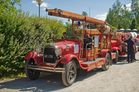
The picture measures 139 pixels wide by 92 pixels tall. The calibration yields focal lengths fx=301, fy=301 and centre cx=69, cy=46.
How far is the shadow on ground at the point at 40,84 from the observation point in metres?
11.1

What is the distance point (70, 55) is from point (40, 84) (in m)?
1.66

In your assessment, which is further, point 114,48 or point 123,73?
point 114,48

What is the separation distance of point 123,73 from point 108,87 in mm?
3451

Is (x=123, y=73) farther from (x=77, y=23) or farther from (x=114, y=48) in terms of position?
(x=114, y=48)

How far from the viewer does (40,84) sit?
1184 centimetres

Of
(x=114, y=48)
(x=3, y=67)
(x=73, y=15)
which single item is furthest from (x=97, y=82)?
(x=114, y=48)

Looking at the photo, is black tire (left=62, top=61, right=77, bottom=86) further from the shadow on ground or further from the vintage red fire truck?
the shadow on ground

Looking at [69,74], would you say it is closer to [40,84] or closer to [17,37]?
[40,84]

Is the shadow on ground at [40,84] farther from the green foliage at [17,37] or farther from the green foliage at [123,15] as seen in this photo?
the green foliage at [123,15]

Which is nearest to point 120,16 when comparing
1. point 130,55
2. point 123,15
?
point 123,15

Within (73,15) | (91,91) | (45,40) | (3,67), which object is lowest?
(91,91)

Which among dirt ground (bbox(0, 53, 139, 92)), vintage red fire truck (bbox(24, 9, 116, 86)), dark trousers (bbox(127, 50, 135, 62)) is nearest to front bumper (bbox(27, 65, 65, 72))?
vintage red fire truck (bbox(24, 9, 116, 86))

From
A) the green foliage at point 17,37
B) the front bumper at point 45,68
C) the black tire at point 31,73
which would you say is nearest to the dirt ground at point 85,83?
the black tire at point 31,73

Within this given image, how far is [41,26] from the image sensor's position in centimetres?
1500
